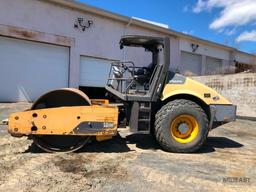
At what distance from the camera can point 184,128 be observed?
639 cm

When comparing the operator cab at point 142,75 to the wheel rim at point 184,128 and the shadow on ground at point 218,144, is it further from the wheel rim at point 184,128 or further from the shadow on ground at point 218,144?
the shadow on ground at point 218,144

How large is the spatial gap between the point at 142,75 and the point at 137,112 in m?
0.95

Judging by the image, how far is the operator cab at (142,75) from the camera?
6367 millimetres

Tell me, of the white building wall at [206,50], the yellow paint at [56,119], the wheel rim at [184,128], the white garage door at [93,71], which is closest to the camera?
the yellow paint at [56,119]

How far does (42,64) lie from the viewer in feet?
46.8

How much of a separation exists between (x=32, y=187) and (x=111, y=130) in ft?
6.89

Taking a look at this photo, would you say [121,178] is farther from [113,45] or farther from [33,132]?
[113,45]

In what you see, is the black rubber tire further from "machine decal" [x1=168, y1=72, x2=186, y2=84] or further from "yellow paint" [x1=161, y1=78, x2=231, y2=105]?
"machine decal" [x1=168, y1=72, x2=186, y2=84]

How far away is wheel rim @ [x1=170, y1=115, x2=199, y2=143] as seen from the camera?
6.33 metres

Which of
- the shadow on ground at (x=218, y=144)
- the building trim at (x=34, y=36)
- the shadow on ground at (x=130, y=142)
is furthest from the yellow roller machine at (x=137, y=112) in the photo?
the building trim at (x=34, y=36)

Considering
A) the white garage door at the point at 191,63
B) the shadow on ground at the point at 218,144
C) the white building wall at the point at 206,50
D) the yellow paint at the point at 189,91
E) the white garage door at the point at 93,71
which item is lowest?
the shadow on ground at the point at 218,144

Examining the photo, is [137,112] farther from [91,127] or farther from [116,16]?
[116,16]

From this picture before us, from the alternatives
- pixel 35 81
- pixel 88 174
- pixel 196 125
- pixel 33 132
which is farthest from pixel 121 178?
pixel 35 81

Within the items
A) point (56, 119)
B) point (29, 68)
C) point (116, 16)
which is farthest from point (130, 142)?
point (116, 16)
